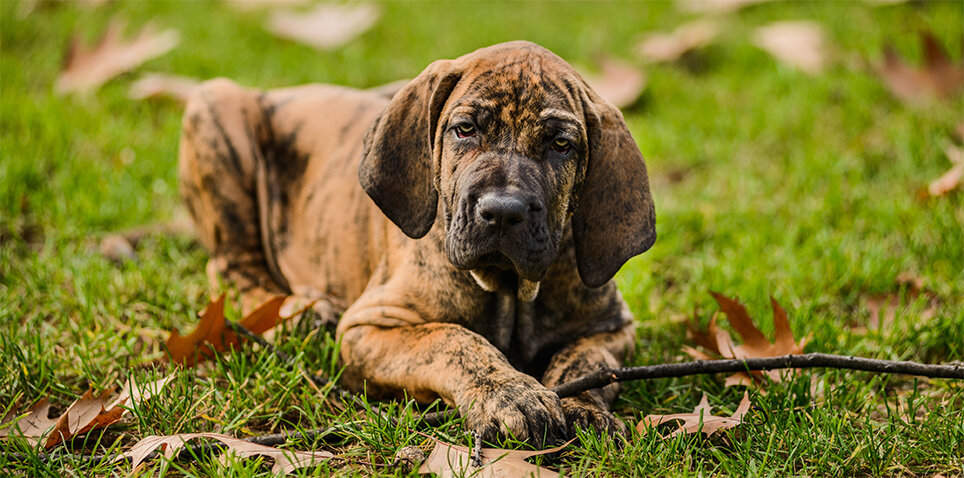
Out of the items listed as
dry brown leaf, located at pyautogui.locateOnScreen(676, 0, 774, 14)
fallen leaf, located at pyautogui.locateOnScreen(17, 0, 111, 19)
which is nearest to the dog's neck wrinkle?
dry brown leaf, located at pyautogui.locateOnScreen(676, 0, 774, 14)

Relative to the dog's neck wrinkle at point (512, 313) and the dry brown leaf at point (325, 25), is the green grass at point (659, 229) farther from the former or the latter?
the dog's neck wrinkle at point (512, 313)

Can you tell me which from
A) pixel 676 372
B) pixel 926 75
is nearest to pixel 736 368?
pixel 676 372

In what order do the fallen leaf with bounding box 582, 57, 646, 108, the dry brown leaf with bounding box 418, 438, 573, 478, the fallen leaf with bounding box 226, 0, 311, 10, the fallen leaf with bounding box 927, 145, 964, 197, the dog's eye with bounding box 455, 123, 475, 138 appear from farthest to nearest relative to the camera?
the fallen leaf with bounding box 226, 0, 311, 10 → the fallen leaf with bounding box 582, 57, 646, 108 → the fallen leaf with bounding box 927, 145, 964, 197 → the dog's eye with bounding box 455, 123, 475, 138 → the dry brown leaf with bounding box 418, 438, 573, 478

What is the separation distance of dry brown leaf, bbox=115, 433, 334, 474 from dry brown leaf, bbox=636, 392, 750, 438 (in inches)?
41.3

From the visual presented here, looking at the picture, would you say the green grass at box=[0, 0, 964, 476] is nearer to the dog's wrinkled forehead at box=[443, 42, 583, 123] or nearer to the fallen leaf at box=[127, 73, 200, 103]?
the fallen leaf at box=[127, 73, 200, 103]

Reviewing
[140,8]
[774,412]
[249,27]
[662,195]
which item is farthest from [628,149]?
[140,8]

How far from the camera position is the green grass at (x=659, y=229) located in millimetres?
3047

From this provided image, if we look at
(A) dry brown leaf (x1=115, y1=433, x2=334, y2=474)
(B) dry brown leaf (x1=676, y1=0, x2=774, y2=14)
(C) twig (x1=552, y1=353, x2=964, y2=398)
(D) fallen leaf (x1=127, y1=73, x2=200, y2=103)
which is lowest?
(A) dry brown leaf (x1=115, y1=433, x2=334, y2=474)

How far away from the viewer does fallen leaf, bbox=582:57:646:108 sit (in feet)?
21.5

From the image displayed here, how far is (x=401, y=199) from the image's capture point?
3346 mm

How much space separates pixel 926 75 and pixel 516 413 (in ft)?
16.1

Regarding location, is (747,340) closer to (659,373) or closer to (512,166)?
(659,373)

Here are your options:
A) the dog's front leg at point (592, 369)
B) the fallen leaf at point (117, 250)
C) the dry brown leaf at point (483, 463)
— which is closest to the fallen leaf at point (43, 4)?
the fallen leaf at point (117, 250)

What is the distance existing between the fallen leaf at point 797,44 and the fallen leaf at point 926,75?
63cm
